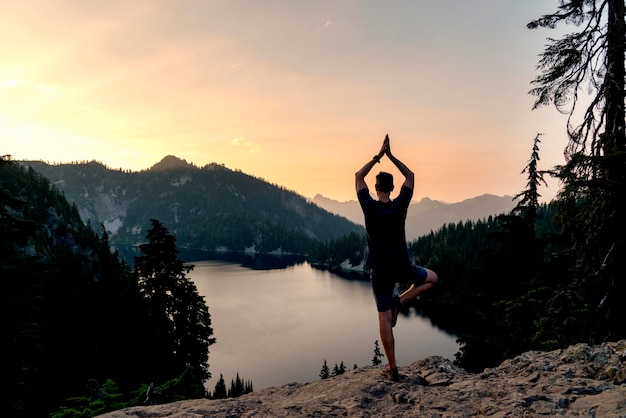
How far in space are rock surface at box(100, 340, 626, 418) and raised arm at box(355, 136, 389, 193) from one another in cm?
314

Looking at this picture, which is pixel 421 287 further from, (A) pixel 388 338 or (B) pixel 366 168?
(B) pixel 366 168

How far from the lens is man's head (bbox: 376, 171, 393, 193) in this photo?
17.6 ft

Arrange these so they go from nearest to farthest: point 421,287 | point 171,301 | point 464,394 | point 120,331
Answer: point 464,394
point 421,287
point 120,331
point 171,301

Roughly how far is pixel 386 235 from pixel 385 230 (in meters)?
0.09

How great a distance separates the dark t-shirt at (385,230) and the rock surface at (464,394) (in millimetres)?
1886

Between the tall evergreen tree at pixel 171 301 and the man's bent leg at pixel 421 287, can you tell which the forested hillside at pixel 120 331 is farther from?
the man's bent leg at pixel 421 287

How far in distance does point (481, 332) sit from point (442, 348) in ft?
145

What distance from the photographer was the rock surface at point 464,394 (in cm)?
438

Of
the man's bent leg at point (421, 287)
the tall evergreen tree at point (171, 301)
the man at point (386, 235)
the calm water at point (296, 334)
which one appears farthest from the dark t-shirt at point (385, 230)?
the calm water at point (296, 334)

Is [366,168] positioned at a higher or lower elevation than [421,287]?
higher

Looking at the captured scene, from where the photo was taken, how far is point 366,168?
562cm

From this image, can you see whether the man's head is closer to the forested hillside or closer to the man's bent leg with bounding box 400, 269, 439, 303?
the man's bent leg with bounding box 400, 269, 439, 303

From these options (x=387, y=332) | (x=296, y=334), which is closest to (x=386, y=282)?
(x=387, y=332)

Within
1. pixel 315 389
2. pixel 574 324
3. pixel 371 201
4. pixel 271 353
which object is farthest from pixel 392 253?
pixel 271 353
